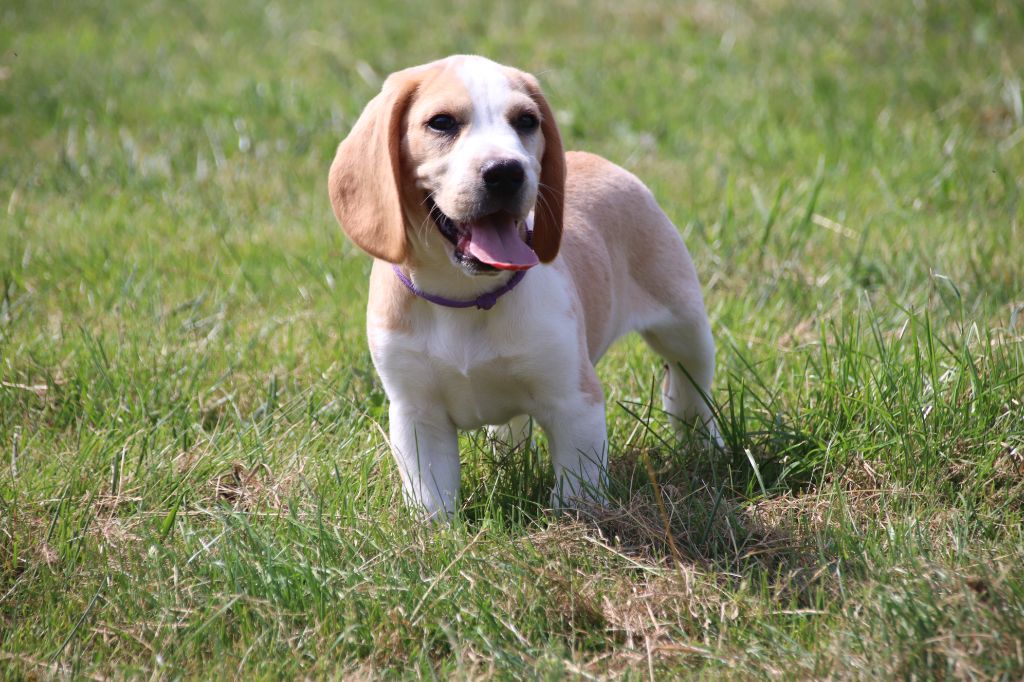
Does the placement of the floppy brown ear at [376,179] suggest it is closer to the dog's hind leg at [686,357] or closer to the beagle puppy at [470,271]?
the beagle puppy at [470,271]

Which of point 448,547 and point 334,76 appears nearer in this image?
point 448,547

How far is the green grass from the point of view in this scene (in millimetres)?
2902

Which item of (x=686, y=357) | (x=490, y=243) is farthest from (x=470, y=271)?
(x=686, y=357)

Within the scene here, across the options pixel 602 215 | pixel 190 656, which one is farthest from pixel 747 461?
pixel 190 656

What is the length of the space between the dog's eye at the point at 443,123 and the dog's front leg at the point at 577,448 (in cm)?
87

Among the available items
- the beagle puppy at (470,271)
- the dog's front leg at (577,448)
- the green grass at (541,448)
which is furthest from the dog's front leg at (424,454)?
the dog's front leg at (577,448)

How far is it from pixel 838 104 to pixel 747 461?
4271 mm

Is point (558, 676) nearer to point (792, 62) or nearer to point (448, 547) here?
point (448, 547)

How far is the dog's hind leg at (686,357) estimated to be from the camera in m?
4.16

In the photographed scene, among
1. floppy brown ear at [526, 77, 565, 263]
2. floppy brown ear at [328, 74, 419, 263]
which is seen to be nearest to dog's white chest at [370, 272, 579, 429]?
floppy brown ear at [526, 77, 565, 263]

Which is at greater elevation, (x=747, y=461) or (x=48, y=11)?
(x=48, y=11)

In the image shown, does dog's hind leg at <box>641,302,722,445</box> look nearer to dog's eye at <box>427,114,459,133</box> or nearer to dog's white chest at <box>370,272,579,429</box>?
dog's white chest at <box>370,272,579,429</box>

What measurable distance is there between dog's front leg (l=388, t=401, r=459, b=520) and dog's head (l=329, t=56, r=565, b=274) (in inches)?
21.1

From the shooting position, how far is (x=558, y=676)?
2633mm
